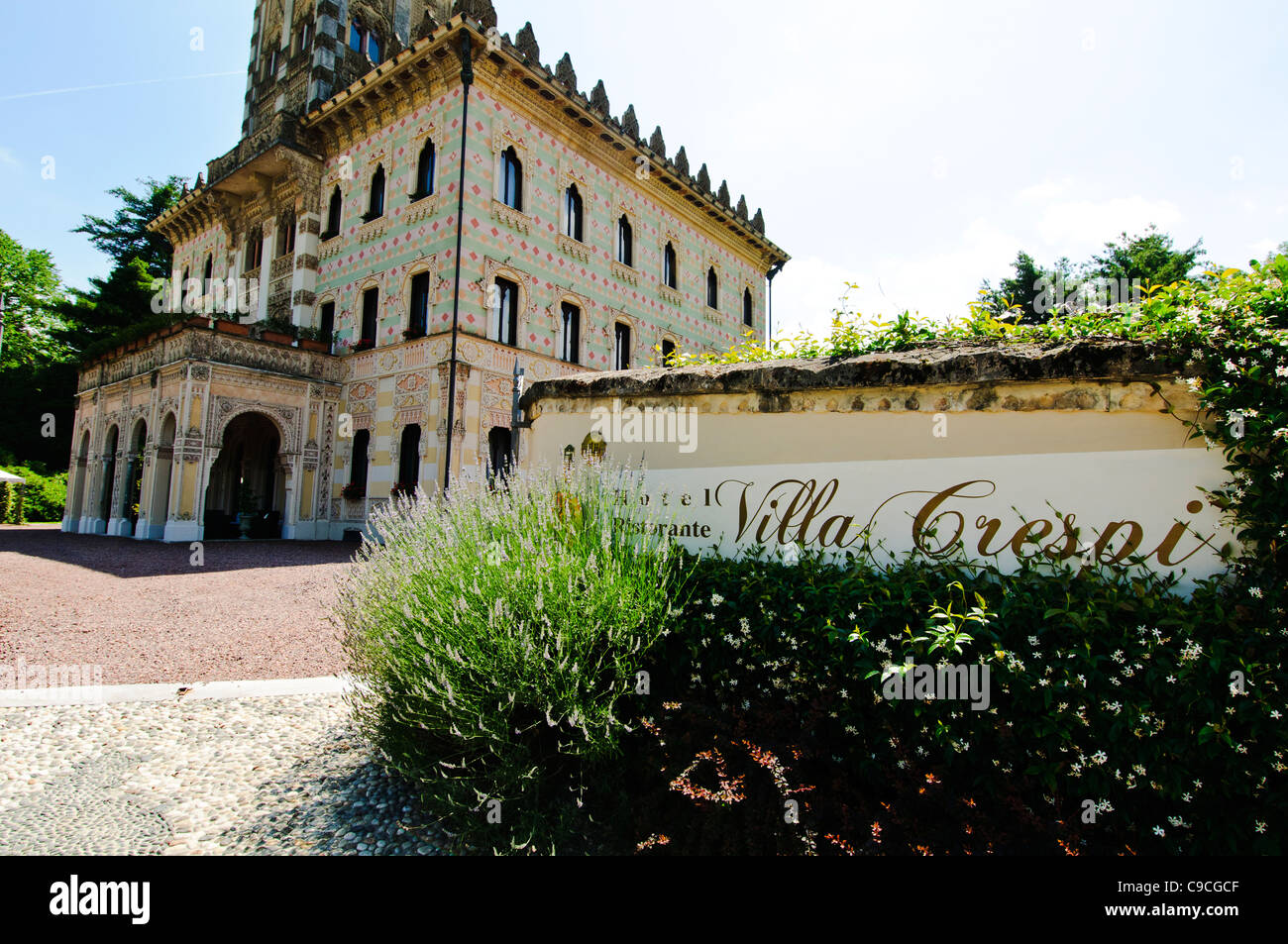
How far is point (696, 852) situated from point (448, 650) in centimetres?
137

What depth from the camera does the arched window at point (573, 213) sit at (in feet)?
63.5

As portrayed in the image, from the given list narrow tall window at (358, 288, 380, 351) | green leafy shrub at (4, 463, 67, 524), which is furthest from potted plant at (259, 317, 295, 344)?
green leafy shrub at (4, 463, 67, 524)

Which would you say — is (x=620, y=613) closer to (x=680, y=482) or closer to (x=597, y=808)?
(x=597, y=808)

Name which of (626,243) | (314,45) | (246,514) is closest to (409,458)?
(246,514)

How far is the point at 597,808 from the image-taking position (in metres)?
3.18

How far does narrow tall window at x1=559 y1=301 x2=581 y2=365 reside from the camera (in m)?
19.3

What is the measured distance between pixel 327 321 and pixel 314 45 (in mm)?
8814

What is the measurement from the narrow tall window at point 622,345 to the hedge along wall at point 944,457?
1687cm

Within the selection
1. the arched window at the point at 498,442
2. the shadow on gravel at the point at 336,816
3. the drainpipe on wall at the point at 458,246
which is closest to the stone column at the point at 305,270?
the drainpipe on wall at the point at 458,246

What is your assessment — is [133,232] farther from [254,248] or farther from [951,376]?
[951,376]

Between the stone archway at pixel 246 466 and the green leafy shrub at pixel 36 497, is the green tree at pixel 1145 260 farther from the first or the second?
the green leafy shrub at pixel 36 497

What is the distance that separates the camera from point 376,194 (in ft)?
62.2

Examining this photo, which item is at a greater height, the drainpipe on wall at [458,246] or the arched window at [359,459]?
the drainpipe on wall at [458,246]
